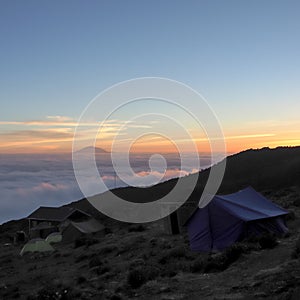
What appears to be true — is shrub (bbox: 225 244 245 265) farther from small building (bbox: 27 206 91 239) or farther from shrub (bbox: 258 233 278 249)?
small building (bbox: 27 206 91 239)

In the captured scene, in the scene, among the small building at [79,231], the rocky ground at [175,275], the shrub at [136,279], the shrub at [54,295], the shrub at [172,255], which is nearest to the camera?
the rocky ground at [175,275]

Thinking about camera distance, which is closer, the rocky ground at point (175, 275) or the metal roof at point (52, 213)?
the rocky ground at point (175, 275)

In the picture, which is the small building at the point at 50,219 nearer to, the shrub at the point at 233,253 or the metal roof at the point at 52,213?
the metal roof at the point at 52,213

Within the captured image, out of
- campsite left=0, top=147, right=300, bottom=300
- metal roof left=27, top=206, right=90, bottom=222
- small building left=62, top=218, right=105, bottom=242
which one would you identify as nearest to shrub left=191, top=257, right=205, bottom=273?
campsite left=0, top=147, right=300, bottom=300

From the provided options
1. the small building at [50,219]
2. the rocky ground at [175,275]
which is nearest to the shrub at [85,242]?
the rocky ground at [175,275]

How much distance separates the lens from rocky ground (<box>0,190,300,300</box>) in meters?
12.8

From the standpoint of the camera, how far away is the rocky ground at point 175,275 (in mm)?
12750

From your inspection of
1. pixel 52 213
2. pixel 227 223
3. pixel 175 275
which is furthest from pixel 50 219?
pixel 175 275

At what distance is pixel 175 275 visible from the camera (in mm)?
16641

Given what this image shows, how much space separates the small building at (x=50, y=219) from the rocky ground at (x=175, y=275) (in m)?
24.0

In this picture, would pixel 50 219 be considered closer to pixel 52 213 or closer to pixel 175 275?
pixel 52 213

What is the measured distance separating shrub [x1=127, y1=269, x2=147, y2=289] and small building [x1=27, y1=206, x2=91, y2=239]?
34.9m

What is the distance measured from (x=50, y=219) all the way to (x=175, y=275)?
40.4m

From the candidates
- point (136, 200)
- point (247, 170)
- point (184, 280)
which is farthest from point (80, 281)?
point (247, 170)
